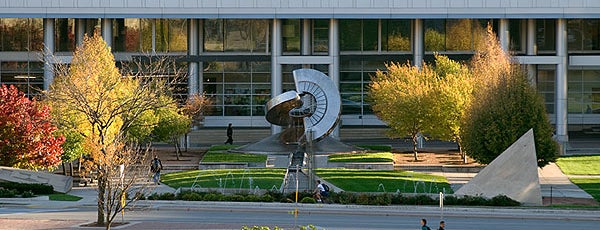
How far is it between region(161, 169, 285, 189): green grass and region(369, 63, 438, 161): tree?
10.6 meters

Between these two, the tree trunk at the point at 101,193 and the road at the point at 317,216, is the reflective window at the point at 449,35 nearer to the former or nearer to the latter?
the road at the point at 317,216

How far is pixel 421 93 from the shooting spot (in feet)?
215

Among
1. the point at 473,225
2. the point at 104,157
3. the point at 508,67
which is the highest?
the point at 508,67

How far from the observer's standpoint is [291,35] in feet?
273

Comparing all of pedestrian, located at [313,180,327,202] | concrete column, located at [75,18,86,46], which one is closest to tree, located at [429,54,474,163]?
pedestrian, located at [313,180,327,202]

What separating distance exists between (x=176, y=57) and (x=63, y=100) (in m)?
32.4

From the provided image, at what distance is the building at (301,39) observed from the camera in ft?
256

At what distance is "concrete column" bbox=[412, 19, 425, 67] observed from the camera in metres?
79.9

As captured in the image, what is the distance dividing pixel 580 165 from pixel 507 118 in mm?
13358

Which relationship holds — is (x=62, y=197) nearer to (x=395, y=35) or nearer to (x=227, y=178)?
(x=227, y=178)

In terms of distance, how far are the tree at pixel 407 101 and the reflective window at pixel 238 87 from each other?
688 inches
